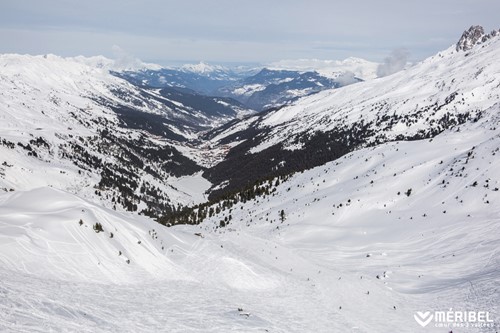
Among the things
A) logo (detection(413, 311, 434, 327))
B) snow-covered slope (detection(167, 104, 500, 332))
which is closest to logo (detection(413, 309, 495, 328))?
logo (detection(413, 311, 434, 327))

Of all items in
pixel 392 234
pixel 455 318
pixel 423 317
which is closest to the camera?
pixel 455 318

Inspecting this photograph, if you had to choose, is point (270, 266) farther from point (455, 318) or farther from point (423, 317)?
point (455, 318)

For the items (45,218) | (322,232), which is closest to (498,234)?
(322,232)

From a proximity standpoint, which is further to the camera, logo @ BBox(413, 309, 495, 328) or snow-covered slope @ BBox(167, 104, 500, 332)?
snow-covered slope @ BBox(167, 104, 500, 332)

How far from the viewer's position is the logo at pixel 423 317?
17231 mm

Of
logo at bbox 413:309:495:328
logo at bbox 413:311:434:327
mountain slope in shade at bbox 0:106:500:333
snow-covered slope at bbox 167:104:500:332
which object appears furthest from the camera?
snow-covered slope at bbox 167:104:500:332

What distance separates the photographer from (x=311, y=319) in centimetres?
1692

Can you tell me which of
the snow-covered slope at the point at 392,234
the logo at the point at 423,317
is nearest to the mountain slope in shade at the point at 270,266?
the snow-covered slope at the point at 392,234

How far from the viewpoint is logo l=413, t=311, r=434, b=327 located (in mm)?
17231

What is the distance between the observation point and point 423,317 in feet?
58.4

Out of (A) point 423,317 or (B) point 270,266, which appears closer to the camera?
(A) point 423,317

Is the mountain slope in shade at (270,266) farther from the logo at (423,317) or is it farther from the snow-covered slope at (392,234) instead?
the logo at (423,317)

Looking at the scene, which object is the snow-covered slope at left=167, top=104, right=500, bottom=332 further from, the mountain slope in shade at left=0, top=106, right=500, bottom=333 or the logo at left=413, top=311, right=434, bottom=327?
the logo at left=413, top=311, right=434, bottom=327

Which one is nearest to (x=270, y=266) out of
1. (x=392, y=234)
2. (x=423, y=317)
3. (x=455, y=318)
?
(x=423, y=317)
